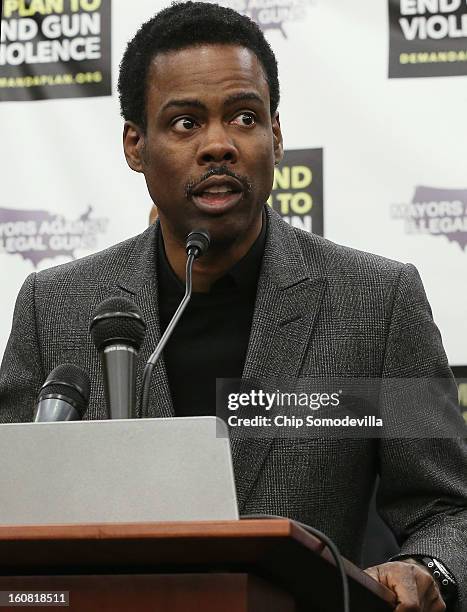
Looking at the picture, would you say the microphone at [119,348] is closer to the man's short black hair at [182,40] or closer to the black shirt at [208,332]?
the black shirt at [208,332]

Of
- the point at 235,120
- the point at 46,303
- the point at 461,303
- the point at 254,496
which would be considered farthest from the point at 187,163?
the point at 461,303

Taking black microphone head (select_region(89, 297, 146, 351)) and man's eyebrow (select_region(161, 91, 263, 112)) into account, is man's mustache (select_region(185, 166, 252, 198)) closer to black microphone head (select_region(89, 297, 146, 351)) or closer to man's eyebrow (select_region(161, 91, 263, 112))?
man's eyebrow (select_region(161, 91, 263, 112))

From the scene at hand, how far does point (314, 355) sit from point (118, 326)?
80cm

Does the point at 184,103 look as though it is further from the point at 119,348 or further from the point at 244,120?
the point at 119,348

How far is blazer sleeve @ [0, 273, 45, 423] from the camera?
2.42 meters

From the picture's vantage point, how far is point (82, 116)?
3.39 meters

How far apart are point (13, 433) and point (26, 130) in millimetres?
2142

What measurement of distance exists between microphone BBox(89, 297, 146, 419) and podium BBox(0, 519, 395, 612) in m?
0.28

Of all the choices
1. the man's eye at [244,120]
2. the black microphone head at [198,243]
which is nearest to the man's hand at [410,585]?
the black microphone head at [198,243]

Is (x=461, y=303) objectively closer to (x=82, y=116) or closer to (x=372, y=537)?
(x=372, y=537)

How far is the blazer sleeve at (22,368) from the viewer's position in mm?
2422

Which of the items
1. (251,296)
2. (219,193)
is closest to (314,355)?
(251,296)

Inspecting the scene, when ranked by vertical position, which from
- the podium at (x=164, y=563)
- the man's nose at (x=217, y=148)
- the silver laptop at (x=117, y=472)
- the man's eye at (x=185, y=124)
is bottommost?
the podium at (x=164, y=563)

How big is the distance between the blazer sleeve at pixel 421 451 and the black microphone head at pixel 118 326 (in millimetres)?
713
